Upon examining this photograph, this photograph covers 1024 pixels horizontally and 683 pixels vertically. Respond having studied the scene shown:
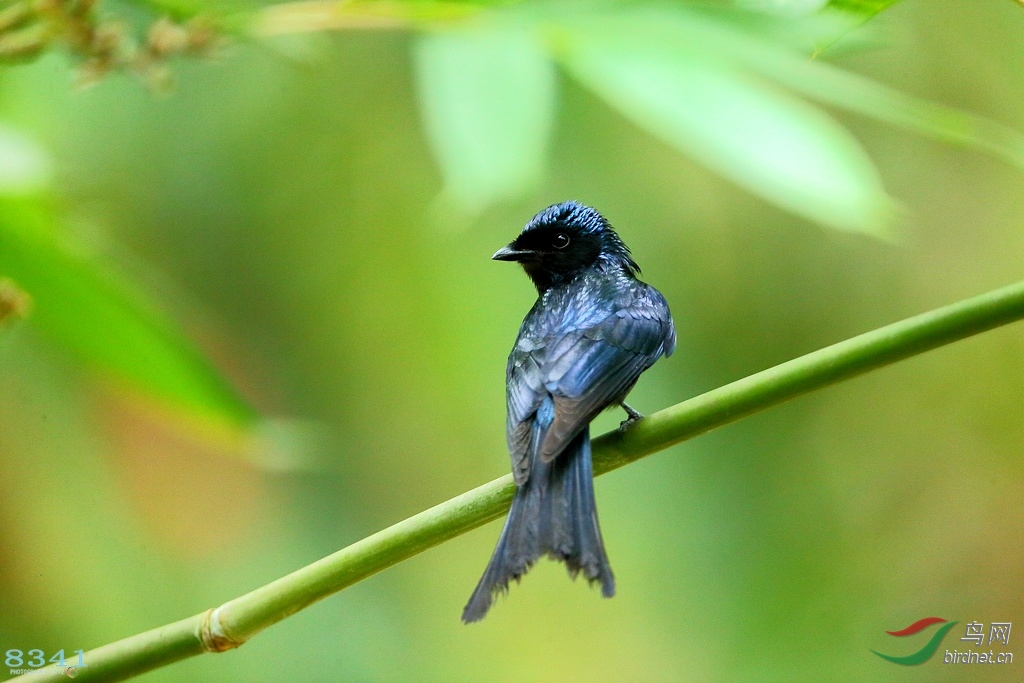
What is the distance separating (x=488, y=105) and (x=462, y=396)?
1.01m

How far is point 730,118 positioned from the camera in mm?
1256

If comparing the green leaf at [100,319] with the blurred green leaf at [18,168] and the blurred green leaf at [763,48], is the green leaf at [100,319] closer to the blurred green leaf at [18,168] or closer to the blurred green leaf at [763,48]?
the blurred green leaf at [18,168]

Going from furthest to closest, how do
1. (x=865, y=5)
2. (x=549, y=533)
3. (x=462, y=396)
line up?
(x=462, y=396)
(x=549, y=533)
(x=865, y=5)

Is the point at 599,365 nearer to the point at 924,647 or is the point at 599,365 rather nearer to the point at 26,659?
the point at 924,647

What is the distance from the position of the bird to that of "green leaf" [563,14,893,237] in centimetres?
27

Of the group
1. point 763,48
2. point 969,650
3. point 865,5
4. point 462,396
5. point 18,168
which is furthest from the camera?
point 462,396

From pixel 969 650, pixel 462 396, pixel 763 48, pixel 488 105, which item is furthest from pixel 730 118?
pixel 462 396

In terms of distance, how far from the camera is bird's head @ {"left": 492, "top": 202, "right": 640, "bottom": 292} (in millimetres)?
1454

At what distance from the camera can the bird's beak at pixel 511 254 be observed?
4.54ft

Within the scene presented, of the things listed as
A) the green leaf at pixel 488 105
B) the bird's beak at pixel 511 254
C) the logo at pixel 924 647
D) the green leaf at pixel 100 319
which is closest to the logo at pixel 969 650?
the logo at pixel 924 647

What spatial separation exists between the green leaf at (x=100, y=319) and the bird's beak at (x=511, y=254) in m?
0.48

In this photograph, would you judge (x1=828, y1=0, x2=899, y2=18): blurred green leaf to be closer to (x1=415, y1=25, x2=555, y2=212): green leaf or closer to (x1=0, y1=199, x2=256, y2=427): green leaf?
(x1=415, y1=25, x2=555, y2=212): green leaf

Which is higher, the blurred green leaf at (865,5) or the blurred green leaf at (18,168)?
the blurred green leaf at (18,168)

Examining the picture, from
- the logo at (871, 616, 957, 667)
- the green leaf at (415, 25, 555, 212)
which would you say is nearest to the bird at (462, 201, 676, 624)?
the green leaf at (415, 25, 555, 212)
